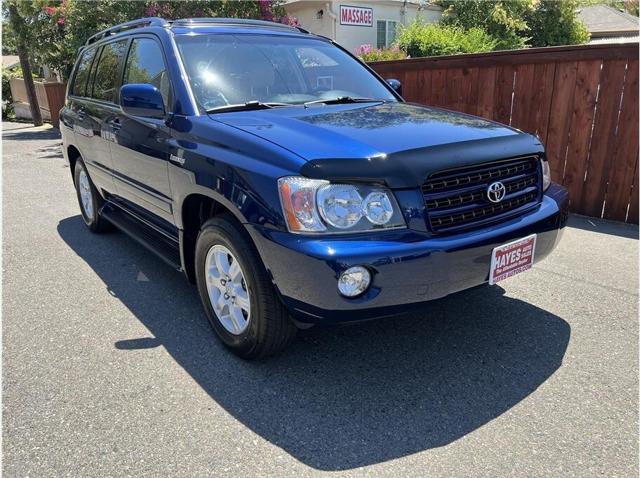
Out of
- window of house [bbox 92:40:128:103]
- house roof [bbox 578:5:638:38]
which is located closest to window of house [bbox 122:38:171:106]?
window of house [bbox 92:40:128:103]

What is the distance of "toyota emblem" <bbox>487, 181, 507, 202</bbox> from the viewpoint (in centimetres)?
272

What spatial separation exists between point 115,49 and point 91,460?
11.4ft

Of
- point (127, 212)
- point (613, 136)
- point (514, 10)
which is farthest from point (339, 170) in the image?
point (514, 10)

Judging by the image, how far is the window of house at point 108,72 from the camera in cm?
432

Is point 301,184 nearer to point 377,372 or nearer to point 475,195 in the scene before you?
point 475,195

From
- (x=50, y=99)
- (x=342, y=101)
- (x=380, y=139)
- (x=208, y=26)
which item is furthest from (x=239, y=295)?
(x=50, y=99)

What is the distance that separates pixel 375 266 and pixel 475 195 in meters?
0.75

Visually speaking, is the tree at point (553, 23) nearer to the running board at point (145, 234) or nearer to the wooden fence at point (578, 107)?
the wooden fence at point (578, 107)

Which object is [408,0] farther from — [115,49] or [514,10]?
[115,49]

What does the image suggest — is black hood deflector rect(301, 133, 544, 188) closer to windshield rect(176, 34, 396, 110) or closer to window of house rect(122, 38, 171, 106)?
windshield rect(176, 34, 396, 110)

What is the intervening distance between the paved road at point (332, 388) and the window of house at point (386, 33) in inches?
695

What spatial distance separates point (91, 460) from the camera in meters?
2.27

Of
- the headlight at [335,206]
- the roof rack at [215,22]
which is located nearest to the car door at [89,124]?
the roof rack at [215,22]

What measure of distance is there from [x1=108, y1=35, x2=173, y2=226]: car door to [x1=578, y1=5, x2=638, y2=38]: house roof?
30.9m
